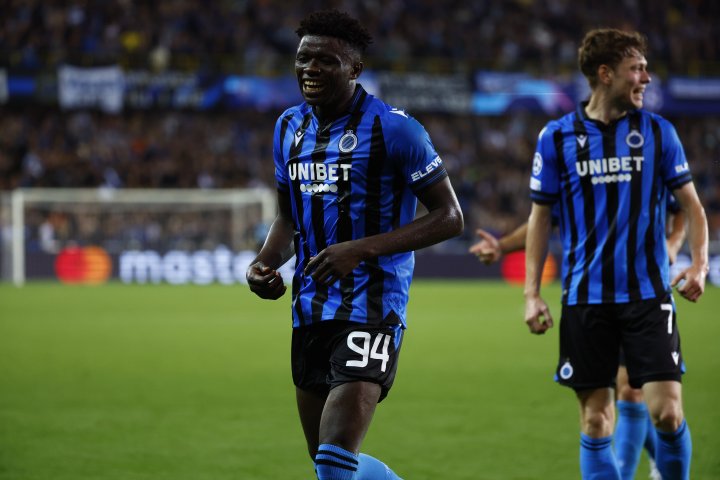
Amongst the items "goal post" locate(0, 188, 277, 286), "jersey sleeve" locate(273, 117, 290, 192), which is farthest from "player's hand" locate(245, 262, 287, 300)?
"goal post" locate(0, 188, 277, 286)

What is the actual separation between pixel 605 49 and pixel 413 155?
129 cm

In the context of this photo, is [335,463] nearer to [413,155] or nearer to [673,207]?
[413,155]

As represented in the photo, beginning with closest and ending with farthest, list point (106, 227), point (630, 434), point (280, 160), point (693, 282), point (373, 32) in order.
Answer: point (280, 160)
point (693, 282)
point (630, 434)
point (106, 227)
point (373, 32)

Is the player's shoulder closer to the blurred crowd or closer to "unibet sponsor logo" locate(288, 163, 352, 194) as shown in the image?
"unibet sponsor logo" locate(288, 163, 352, 194)

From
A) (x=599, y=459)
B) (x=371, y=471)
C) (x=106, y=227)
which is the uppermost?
(x=106, y=227)

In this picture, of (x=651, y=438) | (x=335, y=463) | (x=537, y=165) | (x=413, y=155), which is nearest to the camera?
(x=335, y=463)

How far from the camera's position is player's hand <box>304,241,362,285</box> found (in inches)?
133

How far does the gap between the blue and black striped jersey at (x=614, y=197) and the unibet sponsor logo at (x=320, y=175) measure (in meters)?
1.22

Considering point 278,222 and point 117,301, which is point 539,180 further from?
point 117,301

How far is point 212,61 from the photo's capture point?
1114 inches

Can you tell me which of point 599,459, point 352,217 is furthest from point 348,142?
point 599,459

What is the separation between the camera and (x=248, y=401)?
8.27 meters

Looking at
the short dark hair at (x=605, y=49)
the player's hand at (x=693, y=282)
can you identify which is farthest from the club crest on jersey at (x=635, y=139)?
the player's hand at (x=693, y=282)

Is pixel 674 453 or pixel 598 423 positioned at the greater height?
pixel 598 423
